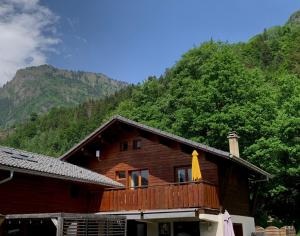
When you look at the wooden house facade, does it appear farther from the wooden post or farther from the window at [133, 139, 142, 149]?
the wooden post

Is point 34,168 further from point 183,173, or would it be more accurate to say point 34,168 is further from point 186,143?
point 183,173

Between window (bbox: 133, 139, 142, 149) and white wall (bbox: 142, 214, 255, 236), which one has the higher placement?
window (bbox: 133, 139, 142, 149)

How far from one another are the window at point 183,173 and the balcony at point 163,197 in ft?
6.24

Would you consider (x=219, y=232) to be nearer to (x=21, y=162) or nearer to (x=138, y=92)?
(x=21, y=162)

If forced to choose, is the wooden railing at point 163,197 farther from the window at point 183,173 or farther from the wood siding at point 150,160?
the window at point 183,173

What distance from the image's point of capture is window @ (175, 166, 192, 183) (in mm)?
19625

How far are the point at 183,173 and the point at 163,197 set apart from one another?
8.77ft

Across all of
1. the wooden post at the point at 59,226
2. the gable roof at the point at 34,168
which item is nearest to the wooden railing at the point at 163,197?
the gable roof at the point at 34,168

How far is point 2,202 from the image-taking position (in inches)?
584

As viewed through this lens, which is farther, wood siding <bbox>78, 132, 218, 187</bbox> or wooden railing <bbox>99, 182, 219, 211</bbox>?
wood siding <bbox>78, 132, 218, 187</bbox>

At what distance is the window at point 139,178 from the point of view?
20.8 m

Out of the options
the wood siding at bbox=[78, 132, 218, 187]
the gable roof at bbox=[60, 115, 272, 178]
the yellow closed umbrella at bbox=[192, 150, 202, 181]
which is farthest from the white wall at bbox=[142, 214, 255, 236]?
the gable roof at bbox=[60, 115, 272, 178]

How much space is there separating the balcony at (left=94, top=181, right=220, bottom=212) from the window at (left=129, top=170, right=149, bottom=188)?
86.6 inches

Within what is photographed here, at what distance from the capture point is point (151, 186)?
17938 millimetres
